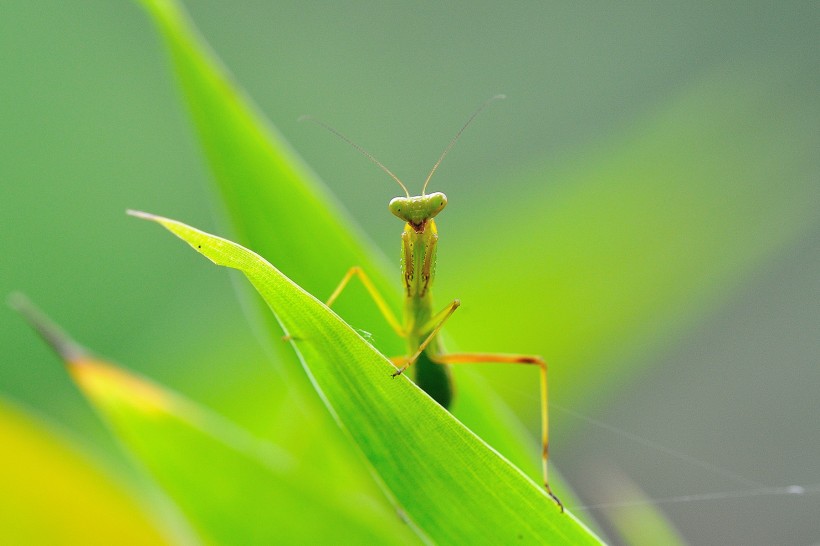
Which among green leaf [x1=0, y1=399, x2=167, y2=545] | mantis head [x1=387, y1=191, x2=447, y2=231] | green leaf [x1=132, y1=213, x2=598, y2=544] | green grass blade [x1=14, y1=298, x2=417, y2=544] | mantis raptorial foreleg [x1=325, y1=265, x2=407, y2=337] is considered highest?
mantis head [x1=387, y1=191, x2=447, y2=231]

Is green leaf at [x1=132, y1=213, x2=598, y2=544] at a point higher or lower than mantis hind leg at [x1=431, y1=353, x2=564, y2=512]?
lower

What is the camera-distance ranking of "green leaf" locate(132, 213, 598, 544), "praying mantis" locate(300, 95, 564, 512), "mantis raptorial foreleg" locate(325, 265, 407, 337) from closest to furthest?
"green leaf" locate(132, 213, 598, 544) → "mantis raptorial foreleg" locate(325, 265, 407, 337) → "praying mantis" locate(300, 95, 564, 512)

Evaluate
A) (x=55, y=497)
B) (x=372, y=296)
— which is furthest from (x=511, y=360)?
(x=55, y=497)

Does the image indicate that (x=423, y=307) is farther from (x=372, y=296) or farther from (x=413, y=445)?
(x=413, y=445)

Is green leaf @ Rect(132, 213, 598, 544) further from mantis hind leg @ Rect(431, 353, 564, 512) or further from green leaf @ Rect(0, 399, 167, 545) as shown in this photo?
green leaf @ Rect(0, 399, 167, 545)

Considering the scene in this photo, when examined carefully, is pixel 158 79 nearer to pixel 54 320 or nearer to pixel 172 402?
pixel 54 320

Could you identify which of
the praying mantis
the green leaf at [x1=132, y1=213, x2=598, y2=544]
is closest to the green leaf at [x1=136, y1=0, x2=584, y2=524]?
the praying mantis

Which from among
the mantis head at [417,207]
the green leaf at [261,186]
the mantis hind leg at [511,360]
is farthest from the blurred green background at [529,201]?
the mantis head at [417,207]

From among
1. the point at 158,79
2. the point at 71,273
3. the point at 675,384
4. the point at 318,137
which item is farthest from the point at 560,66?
the point at 71,273
